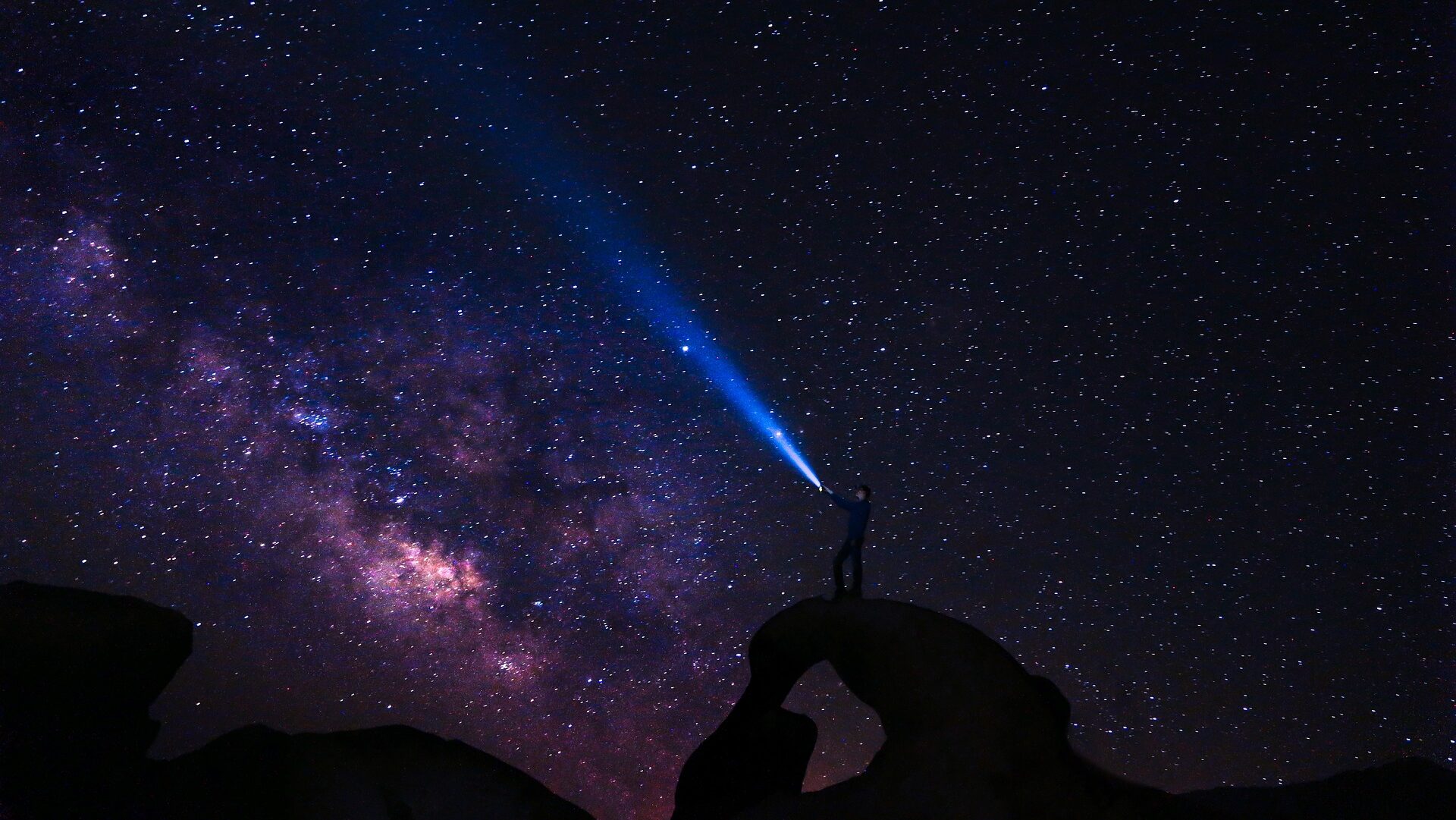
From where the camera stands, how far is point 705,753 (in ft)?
36.0

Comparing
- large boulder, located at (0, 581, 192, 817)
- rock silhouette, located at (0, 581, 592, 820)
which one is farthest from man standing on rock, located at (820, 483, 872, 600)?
large boulder, located at (0, 581, 192, 817)

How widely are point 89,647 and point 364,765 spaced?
3.66 m

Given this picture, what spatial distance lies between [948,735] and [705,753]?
15.0ft

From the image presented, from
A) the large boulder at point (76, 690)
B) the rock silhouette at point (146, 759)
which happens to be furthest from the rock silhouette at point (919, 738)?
the large boulder at point (76, 690)

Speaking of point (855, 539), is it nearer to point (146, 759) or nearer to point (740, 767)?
point (740, 767)

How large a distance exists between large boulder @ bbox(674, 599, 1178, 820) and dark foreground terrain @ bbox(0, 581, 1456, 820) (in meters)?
0.02

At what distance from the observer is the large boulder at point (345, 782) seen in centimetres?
1016

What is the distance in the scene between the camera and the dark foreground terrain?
24.0 ft

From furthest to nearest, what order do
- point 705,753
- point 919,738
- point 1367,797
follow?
point 1367,797, point 705,753, point 919,738

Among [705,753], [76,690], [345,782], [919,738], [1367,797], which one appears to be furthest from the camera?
[1367,797]

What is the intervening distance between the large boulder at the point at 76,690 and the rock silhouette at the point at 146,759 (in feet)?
0.04

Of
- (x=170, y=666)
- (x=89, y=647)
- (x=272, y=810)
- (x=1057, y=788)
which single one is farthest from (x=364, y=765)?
(x=1057, y=788)

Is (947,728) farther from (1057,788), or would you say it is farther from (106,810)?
(106,810)

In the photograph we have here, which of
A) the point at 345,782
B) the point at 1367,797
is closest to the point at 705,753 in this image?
the point at 345,782
